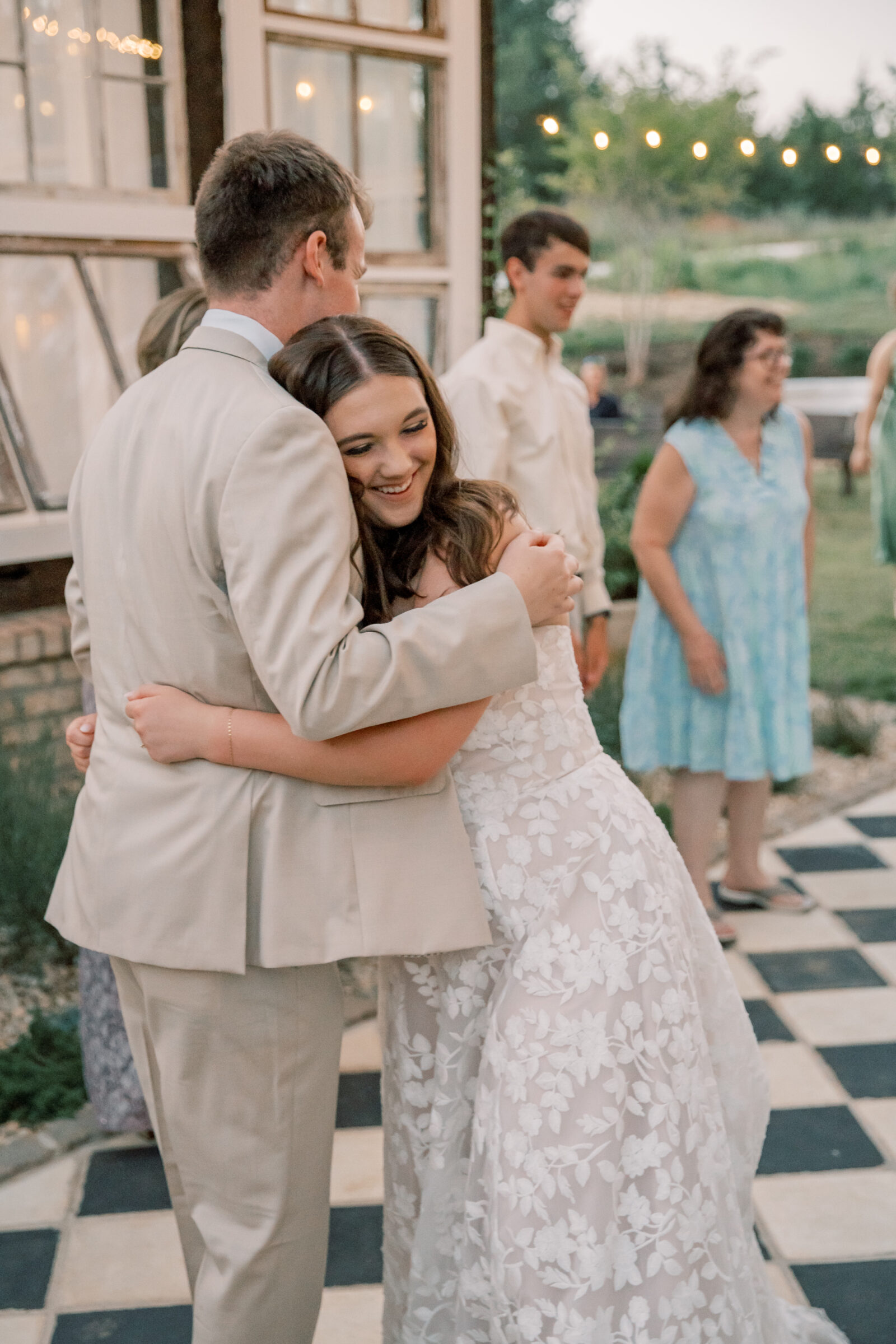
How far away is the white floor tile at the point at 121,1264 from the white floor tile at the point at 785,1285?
1014 millimetres

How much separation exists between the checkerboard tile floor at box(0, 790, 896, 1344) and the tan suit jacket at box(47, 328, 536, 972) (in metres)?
1.02

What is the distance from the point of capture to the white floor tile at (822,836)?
173 inches

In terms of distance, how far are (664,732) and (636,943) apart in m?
1.94

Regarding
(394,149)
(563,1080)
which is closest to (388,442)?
(563,1080)

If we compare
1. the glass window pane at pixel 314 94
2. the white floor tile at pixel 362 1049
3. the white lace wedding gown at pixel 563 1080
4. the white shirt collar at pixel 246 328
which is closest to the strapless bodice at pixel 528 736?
the white lace wedding gown at pixel 563 1080

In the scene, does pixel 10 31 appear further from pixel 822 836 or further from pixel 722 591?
pixel 822 836

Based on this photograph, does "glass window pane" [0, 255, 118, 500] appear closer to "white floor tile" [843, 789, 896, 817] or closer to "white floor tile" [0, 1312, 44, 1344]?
"white floor tile" [0, 1312, 44, 1344]

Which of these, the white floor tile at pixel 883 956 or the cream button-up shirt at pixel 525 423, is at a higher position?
the cream button-up shirt at pixel 525 423

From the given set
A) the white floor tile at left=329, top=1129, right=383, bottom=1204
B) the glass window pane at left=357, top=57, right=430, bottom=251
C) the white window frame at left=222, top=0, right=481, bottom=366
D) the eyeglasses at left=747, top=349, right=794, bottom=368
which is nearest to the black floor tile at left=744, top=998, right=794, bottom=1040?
the white floor tile at left=329, top=1129, right=383, bottom=1204

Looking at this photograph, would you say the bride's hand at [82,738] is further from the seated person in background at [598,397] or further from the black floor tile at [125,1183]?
the seated person in background at [598,397]

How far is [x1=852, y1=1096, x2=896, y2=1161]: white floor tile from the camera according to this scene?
259 centimetres

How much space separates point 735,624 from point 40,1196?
214cm

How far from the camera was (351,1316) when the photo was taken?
2.12 meters

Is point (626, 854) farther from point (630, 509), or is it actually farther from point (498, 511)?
point (630, 509)
